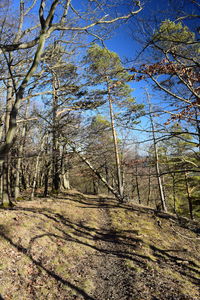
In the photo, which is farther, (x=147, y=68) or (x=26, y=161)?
(x=26, y=161)

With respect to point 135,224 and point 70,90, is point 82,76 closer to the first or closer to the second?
point 70,90

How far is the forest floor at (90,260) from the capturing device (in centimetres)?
354

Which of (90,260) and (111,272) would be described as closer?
(111,272)

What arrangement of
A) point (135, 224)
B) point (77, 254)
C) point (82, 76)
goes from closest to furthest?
point (77, 254) < point (135, 224) < point (82, 76)

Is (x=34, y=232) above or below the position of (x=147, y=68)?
below

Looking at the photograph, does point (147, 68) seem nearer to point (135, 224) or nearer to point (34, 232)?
point (34, 232)

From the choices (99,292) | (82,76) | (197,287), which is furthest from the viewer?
(82,76)

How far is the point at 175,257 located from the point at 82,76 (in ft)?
29.3

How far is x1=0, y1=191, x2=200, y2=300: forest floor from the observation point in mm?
3537

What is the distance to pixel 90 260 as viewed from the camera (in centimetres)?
482

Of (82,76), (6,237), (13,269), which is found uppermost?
(82,76)

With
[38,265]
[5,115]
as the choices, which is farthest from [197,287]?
[5,115]

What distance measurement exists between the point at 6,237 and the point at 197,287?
491cm

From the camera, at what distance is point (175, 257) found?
5.34m
